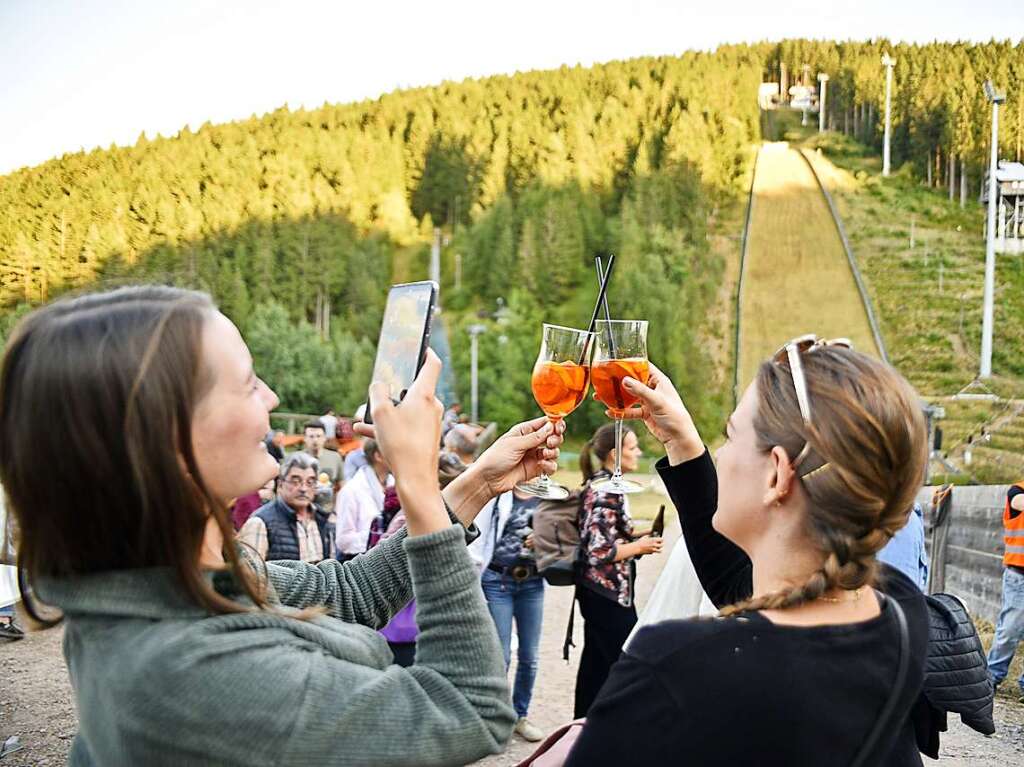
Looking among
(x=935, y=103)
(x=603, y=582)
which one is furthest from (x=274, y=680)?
(x=935, y=103)

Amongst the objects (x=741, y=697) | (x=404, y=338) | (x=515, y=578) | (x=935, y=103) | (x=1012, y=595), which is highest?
(x=935, y=103)

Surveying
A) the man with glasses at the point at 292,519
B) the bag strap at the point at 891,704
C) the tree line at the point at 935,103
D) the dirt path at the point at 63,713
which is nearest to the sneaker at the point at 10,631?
the dirt path at the point at 63,713

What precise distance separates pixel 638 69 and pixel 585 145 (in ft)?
59.4

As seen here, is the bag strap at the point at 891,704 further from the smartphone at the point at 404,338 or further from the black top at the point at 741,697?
the smartphone at the point at 404,338

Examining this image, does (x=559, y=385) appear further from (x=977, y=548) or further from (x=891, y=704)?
(x=977, y=548)

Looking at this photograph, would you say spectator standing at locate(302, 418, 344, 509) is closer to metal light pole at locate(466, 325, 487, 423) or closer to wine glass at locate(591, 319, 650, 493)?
wine glass at locate(591, 319, 650, 493)

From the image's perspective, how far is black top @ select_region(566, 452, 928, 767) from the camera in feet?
3.86

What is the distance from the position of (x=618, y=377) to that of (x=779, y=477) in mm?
753

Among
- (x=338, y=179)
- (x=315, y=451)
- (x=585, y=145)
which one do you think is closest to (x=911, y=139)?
(x=585, y=145)

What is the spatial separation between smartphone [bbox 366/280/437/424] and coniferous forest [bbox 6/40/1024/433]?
44.7 m

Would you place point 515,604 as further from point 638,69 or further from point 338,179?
point 638,69

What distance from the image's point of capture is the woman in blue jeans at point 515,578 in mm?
5379

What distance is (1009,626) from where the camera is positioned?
6590mm

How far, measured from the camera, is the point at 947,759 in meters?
5.61
